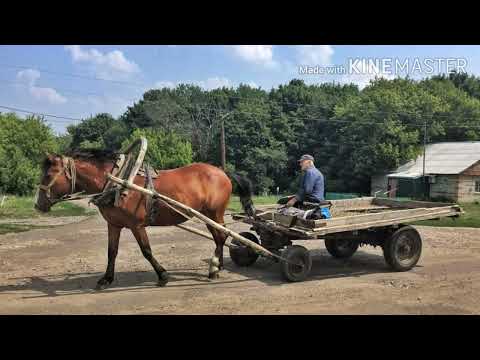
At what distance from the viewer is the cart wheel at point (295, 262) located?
7.67 m

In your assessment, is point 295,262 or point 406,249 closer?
point 295,262

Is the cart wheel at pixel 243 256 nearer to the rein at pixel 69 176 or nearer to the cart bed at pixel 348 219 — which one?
the cart bed at pixel 348 219

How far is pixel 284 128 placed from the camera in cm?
5519

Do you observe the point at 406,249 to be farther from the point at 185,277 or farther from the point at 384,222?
the point at 185,277

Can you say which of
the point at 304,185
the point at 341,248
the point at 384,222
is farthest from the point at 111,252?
the point at 341,248

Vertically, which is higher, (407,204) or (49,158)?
(49,158)

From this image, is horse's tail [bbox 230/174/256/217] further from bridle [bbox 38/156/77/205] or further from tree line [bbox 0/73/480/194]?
tree line [bbox 0/73/480/194]

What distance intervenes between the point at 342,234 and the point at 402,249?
4.93ft

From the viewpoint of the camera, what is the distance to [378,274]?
27.8 feet

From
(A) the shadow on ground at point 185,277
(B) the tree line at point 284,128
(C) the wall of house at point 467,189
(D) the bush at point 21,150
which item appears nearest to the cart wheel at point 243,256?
(A) the shadow on ground at point 185,277

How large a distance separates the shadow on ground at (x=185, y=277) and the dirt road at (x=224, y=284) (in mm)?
17

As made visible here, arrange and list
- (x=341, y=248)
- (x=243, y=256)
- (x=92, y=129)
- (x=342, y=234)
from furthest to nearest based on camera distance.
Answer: (x=92, y=129) → (x=341, y=248) → (x=243, y=256) → (x=342, y=234)

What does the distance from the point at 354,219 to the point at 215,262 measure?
260 centimetres

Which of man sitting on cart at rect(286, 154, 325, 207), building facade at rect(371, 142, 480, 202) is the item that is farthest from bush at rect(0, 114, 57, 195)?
man sitting on cart at rect(286, 154, 325, 207)
